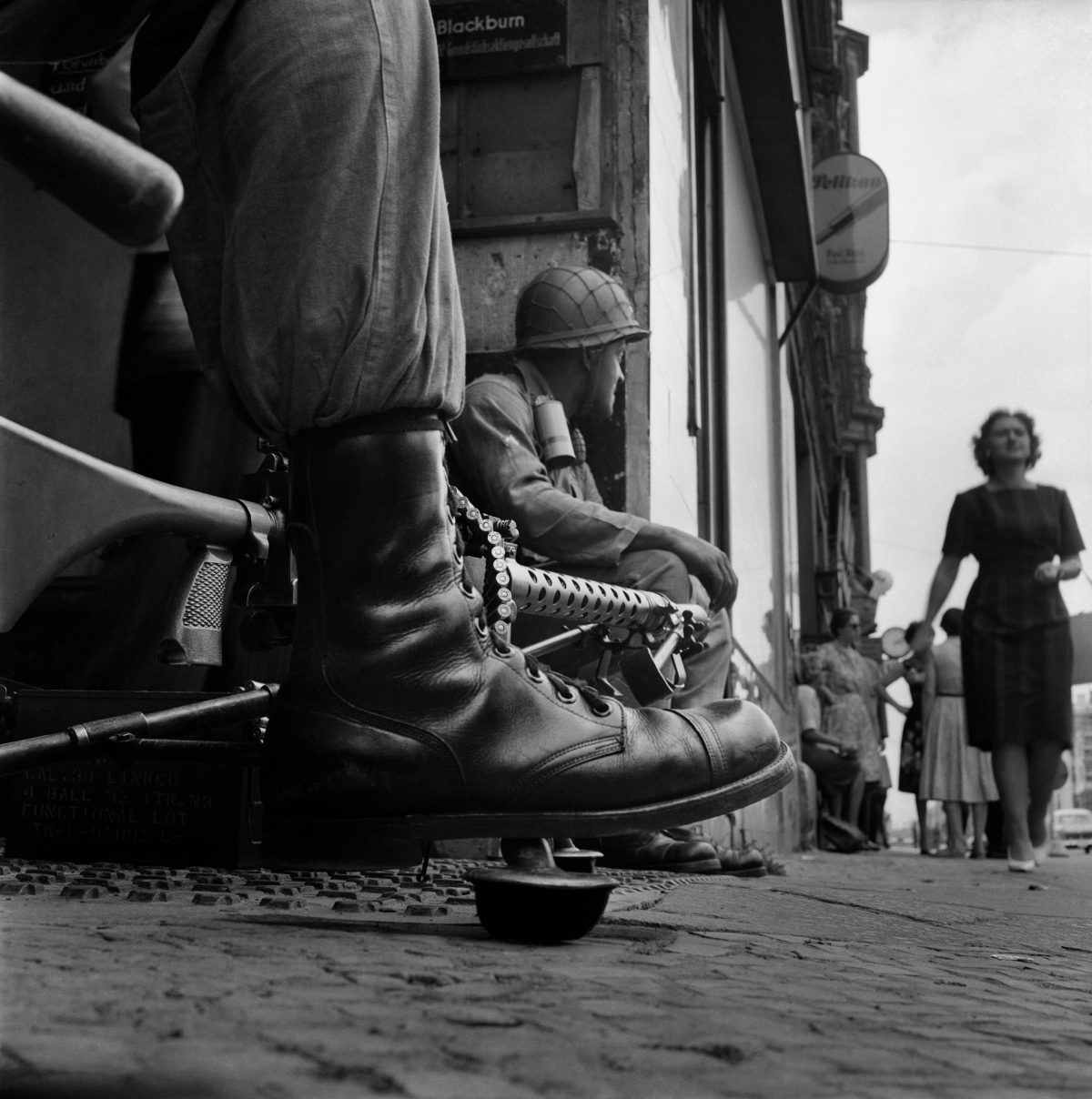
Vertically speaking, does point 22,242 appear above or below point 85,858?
above

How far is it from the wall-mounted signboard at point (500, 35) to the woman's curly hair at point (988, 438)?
2.49 meters

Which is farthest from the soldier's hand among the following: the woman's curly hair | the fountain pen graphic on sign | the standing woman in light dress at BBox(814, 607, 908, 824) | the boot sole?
the fountain pen graphic on sign

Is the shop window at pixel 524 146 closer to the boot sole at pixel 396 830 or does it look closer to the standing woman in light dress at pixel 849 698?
the boot sole at pixel 396 830

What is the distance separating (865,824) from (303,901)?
11606mm

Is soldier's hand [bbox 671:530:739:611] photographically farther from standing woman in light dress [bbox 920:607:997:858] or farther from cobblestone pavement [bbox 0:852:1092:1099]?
standing woman in light dress [bbox 920:607:997:858]

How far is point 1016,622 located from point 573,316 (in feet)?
8.55

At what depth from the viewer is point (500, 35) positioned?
476 centimetres

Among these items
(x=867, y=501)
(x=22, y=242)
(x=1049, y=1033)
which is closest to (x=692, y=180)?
(x=22, y=242)

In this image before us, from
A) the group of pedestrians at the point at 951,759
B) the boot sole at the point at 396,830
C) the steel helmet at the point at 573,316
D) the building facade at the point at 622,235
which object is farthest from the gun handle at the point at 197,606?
the group of pedestrians at the point at 951,759

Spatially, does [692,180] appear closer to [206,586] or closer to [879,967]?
[206,586]

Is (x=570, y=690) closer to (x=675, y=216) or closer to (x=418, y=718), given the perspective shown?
(x=418, y=718)

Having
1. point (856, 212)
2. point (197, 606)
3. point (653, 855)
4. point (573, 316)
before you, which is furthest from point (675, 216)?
point (856, 212)

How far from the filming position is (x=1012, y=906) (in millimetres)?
3107

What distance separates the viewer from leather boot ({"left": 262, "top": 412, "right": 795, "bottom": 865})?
1433 millimetres
